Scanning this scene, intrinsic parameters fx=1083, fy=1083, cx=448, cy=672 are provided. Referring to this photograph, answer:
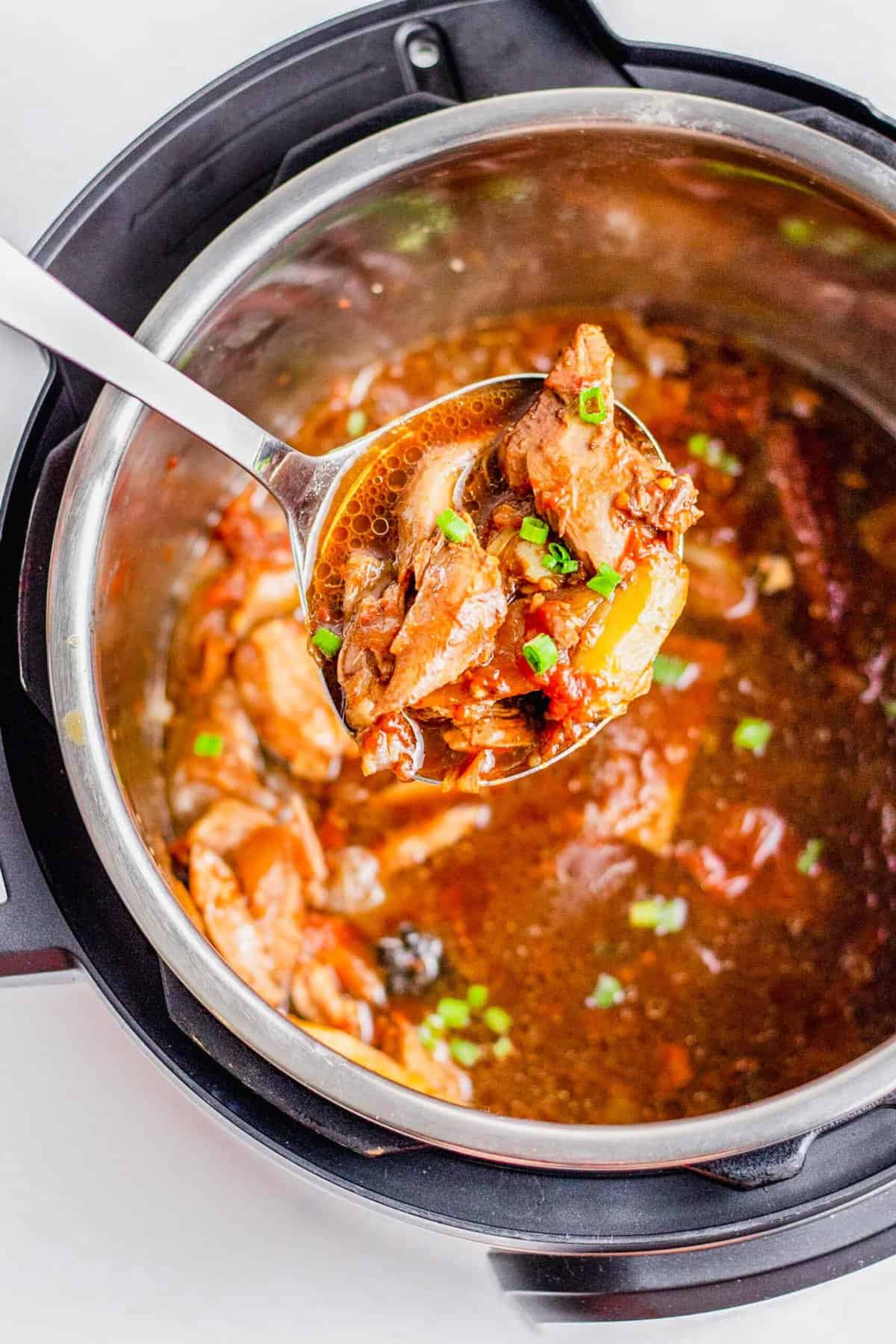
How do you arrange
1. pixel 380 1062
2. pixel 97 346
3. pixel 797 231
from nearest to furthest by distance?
1. pixel 97 346
2. pixel 797 231
3. pixel 380 1062

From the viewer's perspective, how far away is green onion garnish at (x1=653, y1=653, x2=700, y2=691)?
169 centimetres

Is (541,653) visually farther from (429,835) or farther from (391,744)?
(429,835)

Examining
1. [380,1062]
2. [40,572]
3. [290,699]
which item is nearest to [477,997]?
[380,1062]

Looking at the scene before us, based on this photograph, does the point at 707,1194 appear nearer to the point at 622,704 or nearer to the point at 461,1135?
the point at 461,1135

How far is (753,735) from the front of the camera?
66.7 inches

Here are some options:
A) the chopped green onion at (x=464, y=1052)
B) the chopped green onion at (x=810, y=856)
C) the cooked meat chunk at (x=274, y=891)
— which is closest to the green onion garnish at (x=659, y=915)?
the chopped green onion at (x=810, y=856)

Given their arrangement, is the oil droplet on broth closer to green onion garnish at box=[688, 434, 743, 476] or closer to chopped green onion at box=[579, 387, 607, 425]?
chopped green onion at box=[579, 387, 607, 425]

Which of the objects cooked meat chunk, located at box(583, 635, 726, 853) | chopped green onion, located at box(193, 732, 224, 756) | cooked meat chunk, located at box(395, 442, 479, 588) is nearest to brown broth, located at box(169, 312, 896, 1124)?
cooked meat chunk, located at box(583, 635, 726, 853)

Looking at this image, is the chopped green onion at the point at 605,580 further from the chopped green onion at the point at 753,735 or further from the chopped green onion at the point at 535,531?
the chopped green onion at the point at 753,735

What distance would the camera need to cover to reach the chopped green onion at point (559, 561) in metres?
1.26

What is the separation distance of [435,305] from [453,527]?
0.57 m

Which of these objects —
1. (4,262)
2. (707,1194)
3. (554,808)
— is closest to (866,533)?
(554,808)

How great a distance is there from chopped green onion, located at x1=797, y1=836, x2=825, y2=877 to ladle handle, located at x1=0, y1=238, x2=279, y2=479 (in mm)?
1065

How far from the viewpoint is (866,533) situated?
170 centimetres
